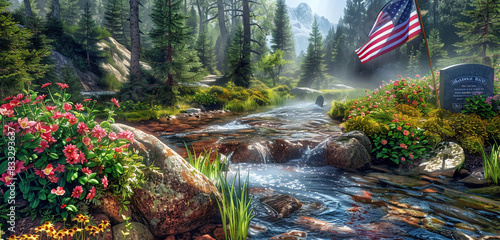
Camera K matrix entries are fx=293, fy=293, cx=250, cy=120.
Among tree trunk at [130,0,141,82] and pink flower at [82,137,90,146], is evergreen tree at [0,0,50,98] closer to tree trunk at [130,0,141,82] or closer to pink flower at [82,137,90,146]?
pink flower at [82,137,90,146]

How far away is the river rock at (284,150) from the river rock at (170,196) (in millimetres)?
3854

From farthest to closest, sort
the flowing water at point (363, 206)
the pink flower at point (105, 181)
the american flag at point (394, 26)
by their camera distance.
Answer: the american flag at point (394, 26), the flowing water at point (363, 206), the pink flower at point (105, 181)

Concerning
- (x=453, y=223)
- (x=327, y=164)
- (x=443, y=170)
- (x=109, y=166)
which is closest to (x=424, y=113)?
(x=443, y=170)

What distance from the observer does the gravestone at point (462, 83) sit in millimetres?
7906

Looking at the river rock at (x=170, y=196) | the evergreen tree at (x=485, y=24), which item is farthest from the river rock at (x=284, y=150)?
the evergreen tree at (x=485, y=24)

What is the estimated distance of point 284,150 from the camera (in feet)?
24.6

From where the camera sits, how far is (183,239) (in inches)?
128

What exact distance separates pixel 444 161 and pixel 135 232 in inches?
250

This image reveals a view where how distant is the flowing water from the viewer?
3715 mm

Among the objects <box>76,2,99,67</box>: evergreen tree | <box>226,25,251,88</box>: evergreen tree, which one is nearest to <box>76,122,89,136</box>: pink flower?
<box>226,25,251,88</box>: evergreen tree

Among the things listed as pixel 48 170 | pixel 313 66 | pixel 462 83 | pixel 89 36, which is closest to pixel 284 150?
pixel 462 83

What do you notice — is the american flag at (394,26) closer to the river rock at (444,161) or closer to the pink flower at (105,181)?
the river rock at (444,161)

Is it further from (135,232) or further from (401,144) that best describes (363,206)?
(135,232)

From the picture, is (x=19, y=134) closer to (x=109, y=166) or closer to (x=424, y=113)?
(x=109, y=166)
